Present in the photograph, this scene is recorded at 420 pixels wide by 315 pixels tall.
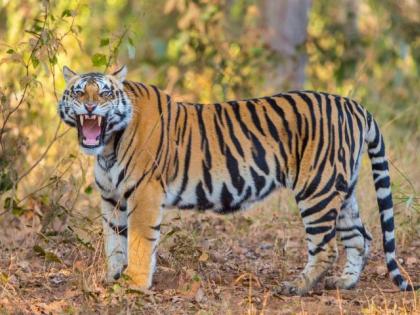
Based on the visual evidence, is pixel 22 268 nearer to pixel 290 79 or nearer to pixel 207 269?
pixel 207 269

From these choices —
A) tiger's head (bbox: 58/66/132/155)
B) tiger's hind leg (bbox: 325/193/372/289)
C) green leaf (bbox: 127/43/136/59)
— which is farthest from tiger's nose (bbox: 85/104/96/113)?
tiger's hind leg (bbox: 325/193/372/289)

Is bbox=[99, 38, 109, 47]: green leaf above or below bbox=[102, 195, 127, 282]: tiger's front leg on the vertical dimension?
above

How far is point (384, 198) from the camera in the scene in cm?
666

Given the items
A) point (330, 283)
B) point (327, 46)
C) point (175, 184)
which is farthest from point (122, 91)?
point (327, 46)

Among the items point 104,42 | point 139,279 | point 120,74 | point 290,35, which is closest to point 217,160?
point 120,74

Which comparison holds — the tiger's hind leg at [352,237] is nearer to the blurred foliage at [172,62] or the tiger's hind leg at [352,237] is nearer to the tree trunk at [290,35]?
the blurred foliage at [172,62]

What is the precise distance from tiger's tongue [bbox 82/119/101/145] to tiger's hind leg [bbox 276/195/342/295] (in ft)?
4.72

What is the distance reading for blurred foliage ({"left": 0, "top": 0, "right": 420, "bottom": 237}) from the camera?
7434mm

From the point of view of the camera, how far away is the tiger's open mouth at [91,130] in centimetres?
625

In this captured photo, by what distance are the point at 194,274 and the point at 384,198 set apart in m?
1.44

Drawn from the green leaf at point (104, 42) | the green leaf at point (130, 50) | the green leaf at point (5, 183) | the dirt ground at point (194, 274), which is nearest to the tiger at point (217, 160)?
the dirt ground at point (194, 274)

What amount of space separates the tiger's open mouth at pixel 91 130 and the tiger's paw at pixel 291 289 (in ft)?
4.98

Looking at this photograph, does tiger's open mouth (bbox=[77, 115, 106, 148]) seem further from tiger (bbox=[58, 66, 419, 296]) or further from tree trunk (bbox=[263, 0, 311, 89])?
tree trunk (bbox=[263, 0, 311, 89])

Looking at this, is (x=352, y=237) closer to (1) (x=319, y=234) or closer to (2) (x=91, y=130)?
(1) (x=319, y=234)
